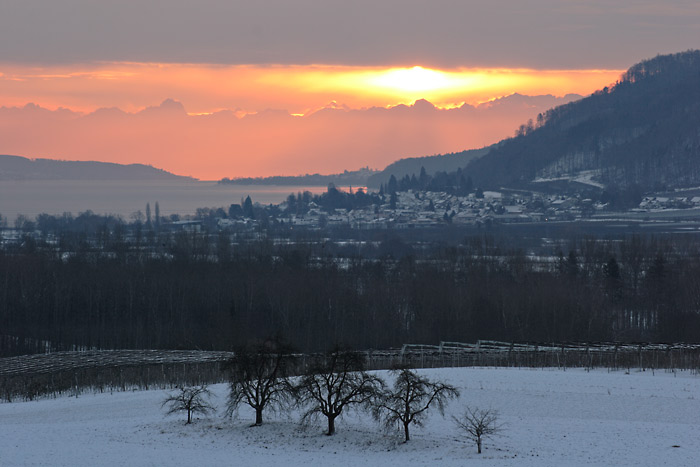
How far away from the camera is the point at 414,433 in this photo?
109ft

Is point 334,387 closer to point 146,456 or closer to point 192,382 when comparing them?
point 146,456

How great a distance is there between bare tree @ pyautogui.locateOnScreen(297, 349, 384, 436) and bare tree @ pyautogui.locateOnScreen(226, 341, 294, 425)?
108 cm

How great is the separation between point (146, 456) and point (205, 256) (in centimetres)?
6343

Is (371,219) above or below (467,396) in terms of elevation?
above

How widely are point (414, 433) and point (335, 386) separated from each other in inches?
135

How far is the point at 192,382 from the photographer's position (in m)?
45.3

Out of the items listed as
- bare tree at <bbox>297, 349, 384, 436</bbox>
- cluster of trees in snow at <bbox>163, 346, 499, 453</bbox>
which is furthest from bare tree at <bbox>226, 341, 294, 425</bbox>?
bare tree at <bbox>297, 349, 384, 436</bbox>

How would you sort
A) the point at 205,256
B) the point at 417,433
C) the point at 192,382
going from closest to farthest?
the point at 417,433, the point at 192,382, the point at 205,256

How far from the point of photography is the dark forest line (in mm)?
64875

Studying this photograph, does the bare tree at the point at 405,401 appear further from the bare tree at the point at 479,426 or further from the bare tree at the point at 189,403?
the bare tree at the point at 189,403

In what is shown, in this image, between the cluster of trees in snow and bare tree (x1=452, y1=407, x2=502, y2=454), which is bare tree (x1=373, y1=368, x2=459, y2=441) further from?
bare tree (x1=452, y1=407, x2=502, y2=454)

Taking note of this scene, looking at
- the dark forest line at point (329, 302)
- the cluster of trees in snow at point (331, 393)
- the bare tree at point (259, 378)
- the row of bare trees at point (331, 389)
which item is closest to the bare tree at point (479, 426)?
the cluster of trees in snow at point (331, 393)

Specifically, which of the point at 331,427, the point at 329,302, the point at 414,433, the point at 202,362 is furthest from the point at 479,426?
the point at 329,302

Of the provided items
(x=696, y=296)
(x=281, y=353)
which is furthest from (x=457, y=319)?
(x=281, y=353)
